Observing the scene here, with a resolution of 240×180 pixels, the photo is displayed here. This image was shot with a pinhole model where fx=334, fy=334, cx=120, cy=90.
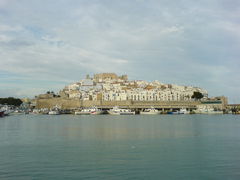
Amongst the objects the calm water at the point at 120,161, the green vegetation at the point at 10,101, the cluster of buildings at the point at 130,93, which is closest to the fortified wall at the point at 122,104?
the cluster of buildings at the point at 130,93

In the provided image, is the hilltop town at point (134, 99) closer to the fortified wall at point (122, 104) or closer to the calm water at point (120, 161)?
the fortified wall at point (122, 104)

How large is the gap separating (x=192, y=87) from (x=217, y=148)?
101 m

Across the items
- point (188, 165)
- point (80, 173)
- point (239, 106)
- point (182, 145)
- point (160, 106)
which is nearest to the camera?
point (80, 173)

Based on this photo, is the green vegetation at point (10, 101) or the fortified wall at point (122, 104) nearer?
the fortified wall at point (122, 104)

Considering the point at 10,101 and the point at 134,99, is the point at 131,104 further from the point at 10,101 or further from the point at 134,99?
the point at 10,101

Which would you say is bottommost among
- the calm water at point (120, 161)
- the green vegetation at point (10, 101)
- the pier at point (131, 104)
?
the calm water at point (120, 161)

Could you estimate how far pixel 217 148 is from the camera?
1418 cm

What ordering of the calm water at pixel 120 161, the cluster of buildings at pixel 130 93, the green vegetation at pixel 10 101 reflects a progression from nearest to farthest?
the calm water at pixel 120 161
the cluster of buildings at pixel 130 93
the green vegetation at pixel 10 101

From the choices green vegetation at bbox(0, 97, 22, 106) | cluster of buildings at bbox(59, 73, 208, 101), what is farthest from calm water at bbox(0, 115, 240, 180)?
green vegetation at bbox(0, 97, 22, 106)

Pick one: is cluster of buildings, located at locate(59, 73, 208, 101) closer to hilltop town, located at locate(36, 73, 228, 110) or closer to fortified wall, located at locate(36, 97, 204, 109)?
hilltop town, located at locate(36, 73, 228, 110)

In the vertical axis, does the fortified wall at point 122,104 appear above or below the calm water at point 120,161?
above

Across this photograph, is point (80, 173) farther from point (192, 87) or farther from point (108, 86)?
point (192, 87)

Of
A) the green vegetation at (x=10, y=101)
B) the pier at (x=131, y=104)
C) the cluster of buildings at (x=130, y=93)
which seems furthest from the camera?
the green vegetation at (x=10, y=101)

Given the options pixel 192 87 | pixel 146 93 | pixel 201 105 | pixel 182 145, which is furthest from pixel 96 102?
pixel 182 145
